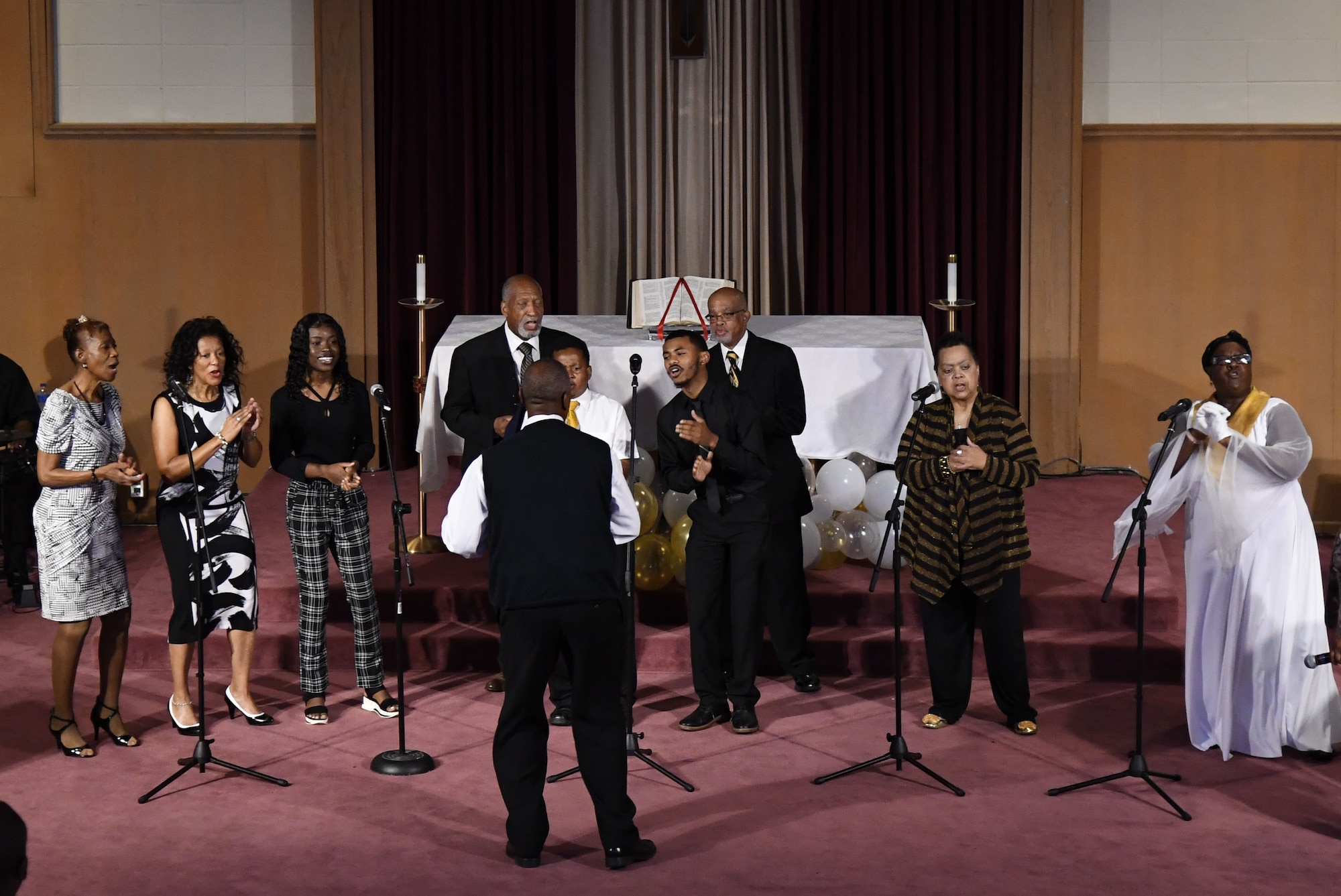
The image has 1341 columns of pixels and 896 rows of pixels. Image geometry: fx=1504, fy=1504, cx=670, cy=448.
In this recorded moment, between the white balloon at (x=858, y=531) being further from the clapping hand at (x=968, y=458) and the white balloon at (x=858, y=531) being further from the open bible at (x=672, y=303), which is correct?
the clapping hand at (x=968, y=458)

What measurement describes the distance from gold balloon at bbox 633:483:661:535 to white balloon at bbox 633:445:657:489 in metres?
0.17

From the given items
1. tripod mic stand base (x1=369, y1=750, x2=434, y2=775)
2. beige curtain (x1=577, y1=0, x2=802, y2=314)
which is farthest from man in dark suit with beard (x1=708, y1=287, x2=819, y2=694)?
beige curtain (x1=577, y1=0, x2=802, y2=314)

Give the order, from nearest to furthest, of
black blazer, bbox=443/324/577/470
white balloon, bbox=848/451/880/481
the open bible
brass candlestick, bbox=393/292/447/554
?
black blazer, bbox=443/324/577/470 → the open bible → brass candlestick, bbox=393/292/447/554 → white balloon, bbox=848/451/880/481

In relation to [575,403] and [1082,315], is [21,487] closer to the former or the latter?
[575,403]

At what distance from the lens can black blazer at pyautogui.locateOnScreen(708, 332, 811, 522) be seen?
5.80 m

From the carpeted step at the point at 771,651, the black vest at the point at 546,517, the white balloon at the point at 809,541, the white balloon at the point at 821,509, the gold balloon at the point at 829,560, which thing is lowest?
the carpeted step at the point at 771,651

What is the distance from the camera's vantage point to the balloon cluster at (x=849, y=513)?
6645 millimetres

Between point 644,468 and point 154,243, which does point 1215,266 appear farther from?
point 154,243

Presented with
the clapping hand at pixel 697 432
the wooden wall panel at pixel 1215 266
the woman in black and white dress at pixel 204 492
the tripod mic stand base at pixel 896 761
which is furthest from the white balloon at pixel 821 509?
the wooden wall panel at pixel 1215 266

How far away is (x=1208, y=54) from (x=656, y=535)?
5.04 meters

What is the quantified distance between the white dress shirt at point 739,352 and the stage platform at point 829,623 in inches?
44.3

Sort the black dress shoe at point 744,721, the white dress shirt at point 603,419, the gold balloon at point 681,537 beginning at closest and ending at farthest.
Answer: the black dress shoe at point 744,721
the white dress shirt at point 603,419
the gold balloon at point 681,537

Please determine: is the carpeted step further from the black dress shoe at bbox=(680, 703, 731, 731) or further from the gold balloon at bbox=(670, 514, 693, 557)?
the black dress shoe at bbox=(680, 703, 731, 731)

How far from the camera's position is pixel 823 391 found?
691 centimetres
